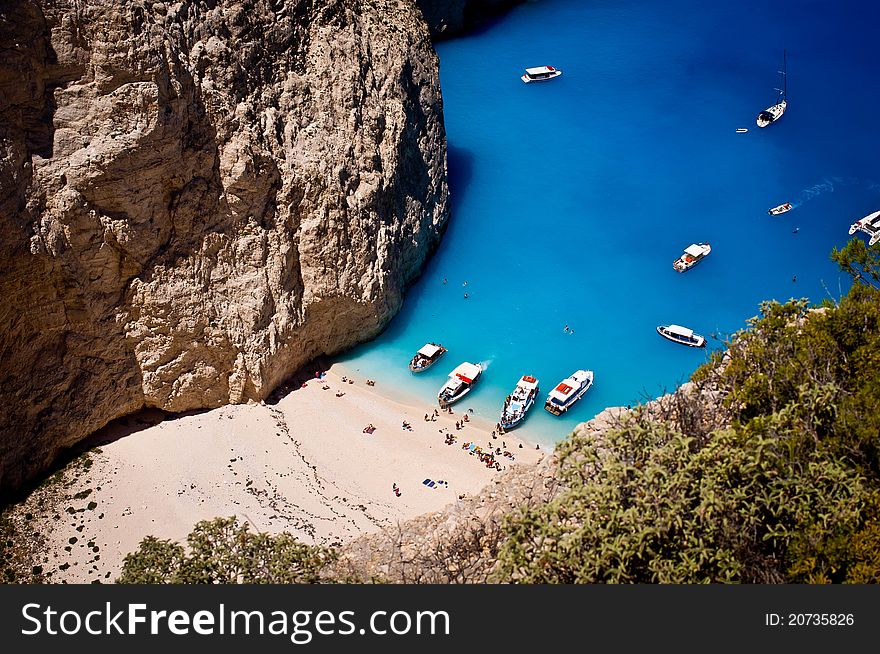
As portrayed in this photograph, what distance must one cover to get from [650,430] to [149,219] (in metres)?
19.7

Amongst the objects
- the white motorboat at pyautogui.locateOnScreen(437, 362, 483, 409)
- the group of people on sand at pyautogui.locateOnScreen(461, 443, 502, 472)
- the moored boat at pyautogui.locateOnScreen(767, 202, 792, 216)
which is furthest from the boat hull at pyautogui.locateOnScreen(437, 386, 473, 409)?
the moored boat at pyautogui.locateOnScreen(767, 202, 792, 216)

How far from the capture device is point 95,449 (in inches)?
1382

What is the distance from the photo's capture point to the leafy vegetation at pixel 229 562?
944 inches

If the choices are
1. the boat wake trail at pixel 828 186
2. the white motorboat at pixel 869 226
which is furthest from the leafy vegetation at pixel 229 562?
the boat wake trail at pixel 828 186

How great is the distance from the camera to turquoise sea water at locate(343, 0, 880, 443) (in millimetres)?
39906

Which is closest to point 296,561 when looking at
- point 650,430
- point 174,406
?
point 650,430

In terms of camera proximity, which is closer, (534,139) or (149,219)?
(149,219)

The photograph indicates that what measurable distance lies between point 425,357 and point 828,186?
889 inches

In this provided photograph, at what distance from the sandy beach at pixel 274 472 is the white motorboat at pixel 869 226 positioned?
786 inches

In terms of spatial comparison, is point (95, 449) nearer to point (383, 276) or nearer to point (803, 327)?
point (383, 276)

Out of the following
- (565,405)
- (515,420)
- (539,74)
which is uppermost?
(539,74)

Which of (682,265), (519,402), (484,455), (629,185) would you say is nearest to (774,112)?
(629,185)

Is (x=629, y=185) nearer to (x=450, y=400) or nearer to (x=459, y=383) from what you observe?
(x=459, y=383)

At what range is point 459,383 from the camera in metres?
37.9
